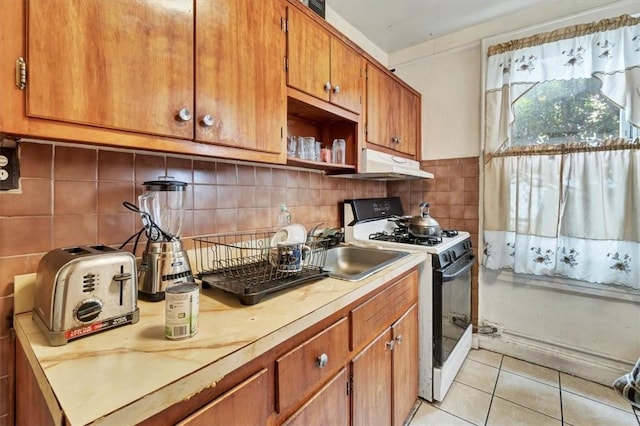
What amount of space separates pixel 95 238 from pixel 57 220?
119 millimetres

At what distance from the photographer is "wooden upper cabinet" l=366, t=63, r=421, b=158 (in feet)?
6.24

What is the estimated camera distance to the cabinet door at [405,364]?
4.74 feet

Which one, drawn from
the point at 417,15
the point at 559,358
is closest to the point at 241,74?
the point at 417,15

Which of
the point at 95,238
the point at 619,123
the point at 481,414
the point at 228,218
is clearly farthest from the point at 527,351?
the point at 95,238

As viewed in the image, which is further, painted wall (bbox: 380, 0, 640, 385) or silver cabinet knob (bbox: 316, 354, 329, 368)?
painted wall (bbox: 380, 0, 640, 385)

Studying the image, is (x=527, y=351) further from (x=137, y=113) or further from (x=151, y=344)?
(x=137, y=113)

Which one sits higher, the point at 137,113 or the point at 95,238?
the point at 137,113

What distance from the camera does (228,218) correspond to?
4.72 feet

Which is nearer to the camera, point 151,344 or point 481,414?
point 151,344

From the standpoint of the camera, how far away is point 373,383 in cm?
125

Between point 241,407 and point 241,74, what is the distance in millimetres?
1069

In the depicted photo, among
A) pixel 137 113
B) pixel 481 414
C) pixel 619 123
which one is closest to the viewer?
pixel 137 113

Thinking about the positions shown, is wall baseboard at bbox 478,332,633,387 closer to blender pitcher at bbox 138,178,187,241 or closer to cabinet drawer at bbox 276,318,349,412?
cabinet drawer at bbox 276,318,349,412

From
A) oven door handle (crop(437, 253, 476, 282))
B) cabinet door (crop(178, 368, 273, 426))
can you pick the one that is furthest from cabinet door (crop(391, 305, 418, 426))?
cabinet door (crop(178, 368, 273, 426))
